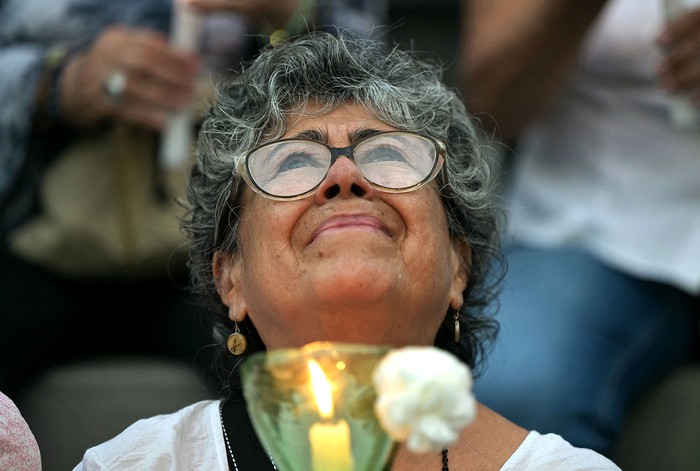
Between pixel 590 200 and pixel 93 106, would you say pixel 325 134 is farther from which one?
pixel 590 200

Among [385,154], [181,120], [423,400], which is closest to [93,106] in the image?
[181,120]

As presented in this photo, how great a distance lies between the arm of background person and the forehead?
32.7 inches

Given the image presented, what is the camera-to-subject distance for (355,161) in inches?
Answer: 68.9

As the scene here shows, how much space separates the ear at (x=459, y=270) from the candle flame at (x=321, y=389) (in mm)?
763

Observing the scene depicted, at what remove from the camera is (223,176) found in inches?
77.0

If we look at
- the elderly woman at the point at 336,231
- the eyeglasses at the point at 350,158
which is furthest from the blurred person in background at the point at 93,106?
the eyeglasses at the point at 350,158

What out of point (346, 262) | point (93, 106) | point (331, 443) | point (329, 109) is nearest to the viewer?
point (331, 443)

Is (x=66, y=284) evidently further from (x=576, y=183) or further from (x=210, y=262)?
(x=576, y=183)

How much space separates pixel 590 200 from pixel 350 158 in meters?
1.24

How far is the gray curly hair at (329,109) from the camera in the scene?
1919 millimetres

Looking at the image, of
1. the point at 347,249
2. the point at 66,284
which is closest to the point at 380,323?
the point at 347,249

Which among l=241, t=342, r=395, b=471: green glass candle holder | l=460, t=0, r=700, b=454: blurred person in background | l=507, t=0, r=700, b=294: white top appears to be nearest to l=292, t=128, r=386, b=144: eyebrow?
l=241, t=342, r=395, b=471: green glass candle holder

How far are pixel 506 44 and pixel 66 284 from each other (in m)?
1.30

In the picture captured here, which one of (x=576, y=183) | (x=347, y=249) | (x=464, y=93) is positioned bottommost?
(x=576, y=183)
